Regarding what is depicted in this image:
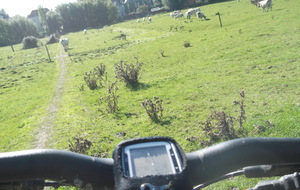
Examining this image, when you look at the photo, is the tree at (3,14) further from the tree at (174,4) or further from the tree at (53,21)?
the tree at (174,4)

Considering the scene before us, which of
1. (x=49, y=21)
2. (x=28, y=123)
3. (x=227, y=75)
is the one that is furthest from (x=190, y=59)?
(x=49, y=21)

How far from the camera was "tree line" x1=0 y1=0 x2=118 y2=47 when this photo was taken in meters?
106

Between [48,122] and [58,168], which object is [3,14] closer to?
[48,122]

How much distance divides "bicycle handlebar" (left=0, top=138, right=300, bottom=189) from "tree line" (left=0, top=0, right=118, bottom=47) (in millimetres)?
111638

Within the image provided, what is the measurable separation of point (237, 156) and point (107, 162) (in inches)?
26.8

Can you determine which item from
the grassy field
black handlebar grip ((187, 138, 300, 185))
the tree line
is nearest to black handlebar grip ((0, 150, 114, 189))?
black handlebar grip ((187, 138, 300, 185))

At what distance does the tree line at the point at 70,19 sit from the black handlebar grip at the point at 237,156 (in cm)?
11200

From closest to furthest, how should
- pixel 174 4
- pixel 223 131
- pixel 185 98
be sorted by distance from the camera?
pixel 223 131
pixel 185 98
pixel 174 4

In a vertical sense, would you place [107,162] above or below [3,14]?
below

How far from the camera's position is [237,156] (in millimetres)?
1652

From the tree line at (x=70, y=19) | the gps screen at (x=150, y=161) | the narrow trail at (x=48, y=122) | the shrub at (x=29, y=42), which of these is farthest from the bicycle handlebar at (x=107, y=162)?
the tree line at (x=70, y=19)

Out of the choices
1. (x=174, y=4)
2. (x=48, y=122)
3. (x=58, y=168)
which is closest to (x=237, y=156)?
(x=58, y=168)

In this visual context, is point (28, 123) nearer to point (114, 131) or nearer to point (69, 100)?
point (69, 100)

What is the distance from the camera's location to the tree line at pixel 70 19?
347ft
